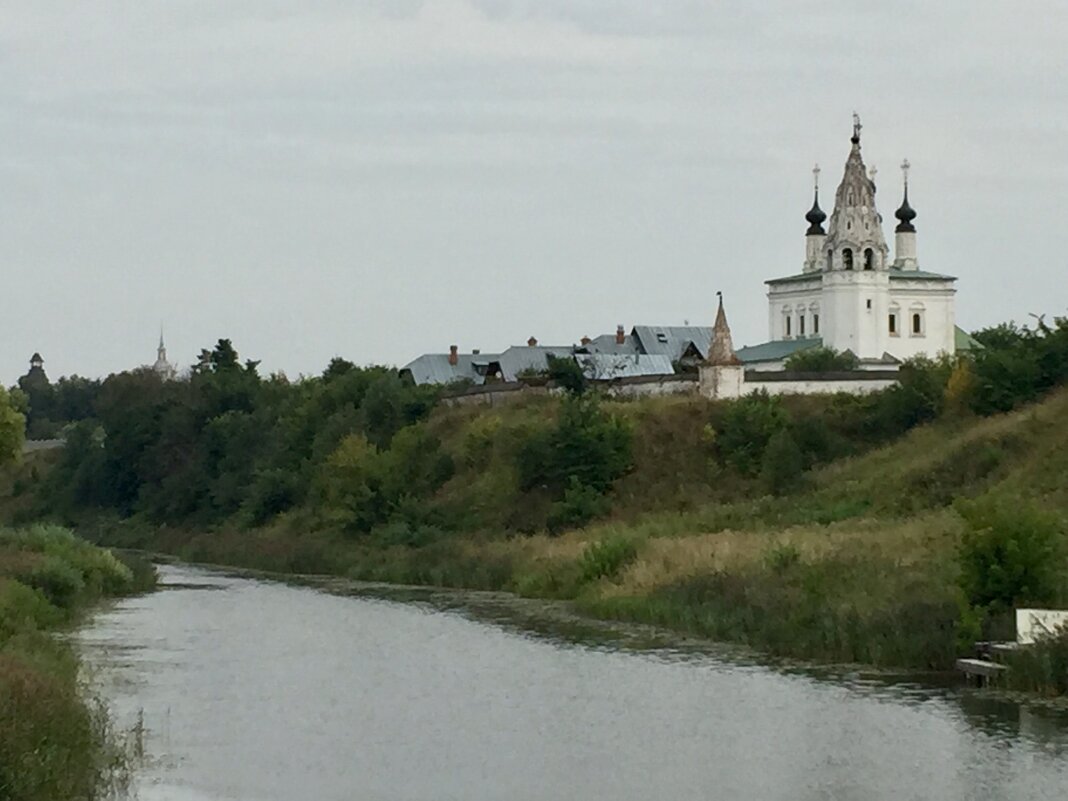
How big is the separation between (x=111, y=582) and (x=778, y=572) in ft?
67.3

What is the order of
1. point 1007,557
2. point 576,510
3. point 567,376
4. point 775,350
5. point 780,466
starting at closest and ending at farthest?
point 1007,557, point 576,510, point 780,466, point 567,376, point 775,350

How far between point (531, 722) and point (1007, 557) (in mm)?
8857

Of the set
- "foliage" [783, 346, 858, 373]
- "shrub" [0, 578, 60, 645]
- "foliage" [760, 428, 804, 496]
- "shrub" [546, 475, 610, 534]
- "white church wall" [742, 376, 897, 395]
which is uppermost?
"foliage" [783, 346, 858, 373]

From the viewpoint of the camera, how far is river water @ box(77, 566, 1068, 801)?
26.8 m

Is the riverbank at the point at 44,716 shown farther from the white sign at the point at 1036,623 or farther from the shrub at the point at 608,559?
the white sign at the point at 1036,623

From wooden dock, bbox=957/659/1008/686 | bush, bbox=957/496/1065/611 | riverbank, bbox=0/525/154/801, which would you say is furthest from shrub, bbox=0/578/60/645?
bush, bbox=957/496/1065/611

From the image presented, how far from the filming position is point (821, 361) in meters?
97.9

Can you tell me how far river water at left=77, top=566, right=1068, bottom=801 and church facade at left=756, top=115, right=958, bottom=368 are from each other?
70.5m

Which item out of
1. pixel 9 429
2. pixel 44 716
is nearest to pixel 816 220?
pixel 9 429

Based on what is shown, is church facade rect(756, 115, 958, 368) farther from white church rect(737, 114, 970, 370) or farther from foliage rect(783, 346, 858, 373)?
foliage rect(783, 346, 858, 373)

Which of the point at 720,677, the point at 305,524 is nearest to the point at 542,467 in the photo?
the point at 305,524

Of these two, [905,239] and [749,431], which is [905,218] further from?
[749,431]

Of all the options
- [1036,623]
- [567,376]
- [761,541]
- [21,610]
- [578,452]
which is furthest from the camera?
[567,376]

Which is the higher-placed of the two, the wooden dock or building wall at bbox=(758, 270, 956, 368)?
building wall at bbox=(758, 270, 956, 368)
